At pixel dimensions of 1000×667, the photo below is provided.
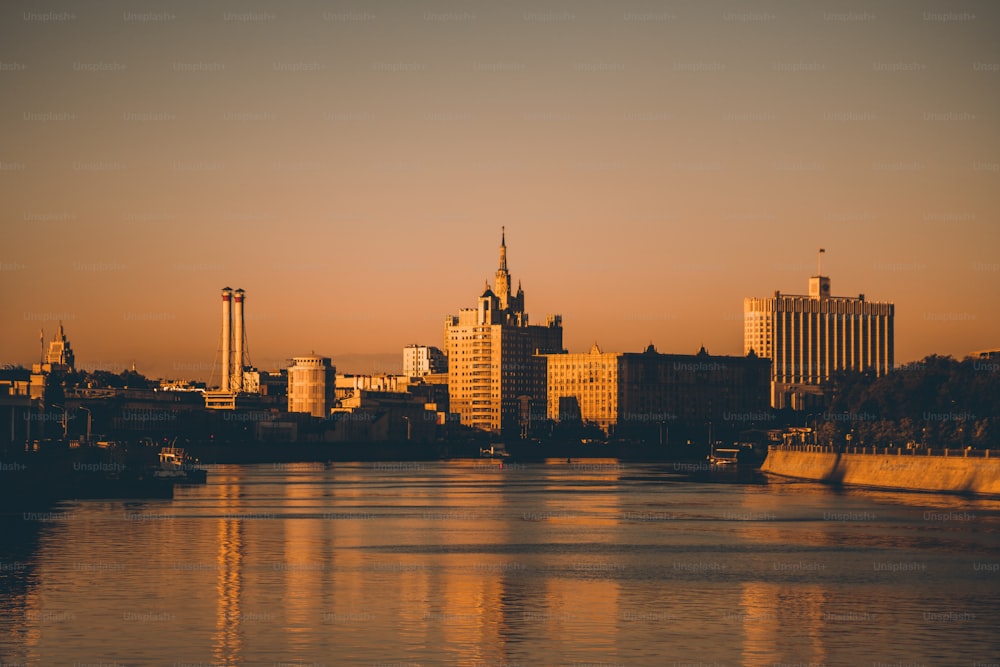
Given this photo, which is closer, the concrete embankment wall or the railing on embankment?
the concrete embankment wall

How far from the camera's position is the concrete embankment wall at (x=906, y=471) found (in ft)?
458

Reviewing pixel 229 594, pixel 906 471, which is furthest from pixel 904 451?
pixel 229 594

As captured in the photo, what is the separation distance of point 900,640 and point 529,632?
38.0 feet

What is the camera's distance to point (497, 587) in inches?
2525

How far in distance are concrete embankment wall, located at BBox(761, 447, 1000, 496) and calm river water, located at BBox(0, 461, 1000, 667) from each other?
78.3 ft

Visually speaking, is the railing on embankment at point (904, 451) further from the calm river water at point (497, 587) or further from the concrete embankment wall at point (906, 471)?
the calm river water at point (497, 587)

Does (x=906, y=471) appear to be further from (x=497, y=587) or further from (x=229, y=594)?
(x=229, y=594)

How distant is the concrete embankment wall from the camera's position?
140 m

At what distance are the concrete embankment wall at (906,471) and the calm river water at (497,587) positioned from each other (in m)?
23.9

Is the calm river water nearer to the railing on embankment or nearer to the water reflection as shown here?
the water reflection

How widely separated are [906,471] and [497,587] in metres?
100

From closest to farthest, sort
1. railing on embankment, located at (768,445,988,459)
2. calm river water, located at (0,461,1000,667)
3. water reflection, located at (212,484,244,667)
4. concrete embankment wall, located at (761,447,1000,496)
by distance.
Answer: water reflection, located at (212,484,244,667), calm river water, located at (0,461,1000,667), concrete embankment wall, located at (761,447,1000,496), railing on embankment, located at (768,445,988,459)

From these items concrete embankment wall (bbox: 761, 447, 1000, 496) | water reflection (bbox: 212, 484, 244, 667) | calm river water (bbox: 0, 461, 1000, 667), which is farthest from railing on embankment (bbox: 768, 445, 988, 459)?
water reflection (bbox: 212, 484, 244, 667)

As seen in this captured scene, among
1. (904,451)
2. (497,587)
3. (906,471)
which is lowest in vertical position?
(497,587)
